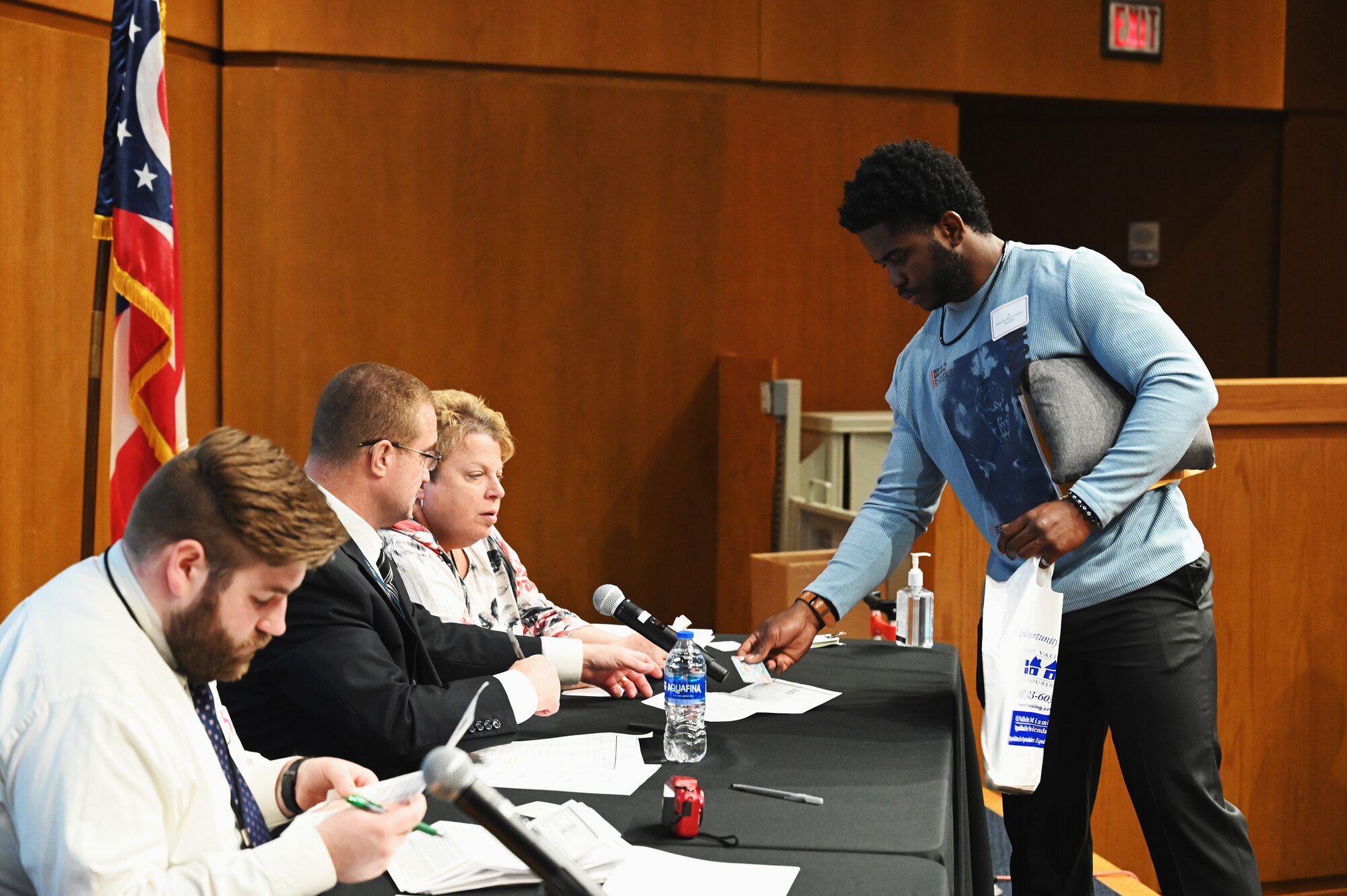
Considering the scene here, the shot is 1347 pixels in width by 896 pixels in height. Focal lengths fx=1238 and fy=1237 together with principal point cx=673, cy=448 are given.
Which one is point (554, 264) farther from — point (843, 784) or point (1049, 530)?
point (843, 784)

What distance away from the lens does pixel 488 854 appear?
1.54 metres

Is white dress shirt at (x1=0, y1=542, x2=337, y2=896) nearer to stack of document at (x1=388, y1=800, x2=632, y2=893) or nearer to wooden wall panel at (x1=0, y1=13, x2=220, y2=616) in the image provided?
stack of document at (x1=388, y1=800, x2=632, y2=893)

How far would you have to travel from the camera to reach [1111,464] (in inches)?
80.5

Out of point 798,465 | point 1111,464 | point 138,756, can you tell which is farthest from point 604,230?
point 138,756

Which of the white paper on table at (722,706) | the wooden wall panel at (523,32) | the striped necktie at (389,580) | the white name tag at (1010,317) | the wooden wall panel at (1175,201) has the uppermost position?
the wooden wall panel at (523,32)

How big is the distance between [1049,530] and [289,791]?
1223mm

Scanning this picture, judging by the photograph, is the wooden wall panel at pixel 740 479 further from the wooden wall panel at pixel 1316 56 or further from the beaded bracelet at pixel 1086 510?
the wooden wall panel at pixel 1316 56

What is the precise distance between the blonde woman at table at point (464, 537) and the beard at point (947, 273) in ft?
3.12

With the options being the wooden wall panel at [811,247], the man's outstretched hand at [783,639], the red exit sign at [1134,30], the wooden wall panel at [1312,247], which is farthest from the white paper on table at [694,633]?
the wooden wall panel at [1312,247]

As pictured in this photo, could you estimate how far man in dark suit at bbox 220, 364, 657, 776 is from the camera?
1901 mm

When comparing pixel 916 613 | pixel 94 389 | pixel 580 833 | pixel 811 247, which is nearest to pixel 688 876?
pixel 580 833

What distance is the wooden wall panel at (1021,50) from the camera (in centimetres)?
566

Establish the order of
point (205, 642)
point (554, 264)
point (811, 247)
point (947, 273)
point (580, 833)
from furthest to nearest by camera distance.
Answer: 1. point (811, 247)
2. point (554, 264)
3. point (947, 273)
4. point (580, 833)
5. point (205, 642)

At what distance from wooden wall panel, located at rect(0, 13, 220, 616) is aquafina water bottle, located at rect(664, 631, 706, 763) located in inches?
115
